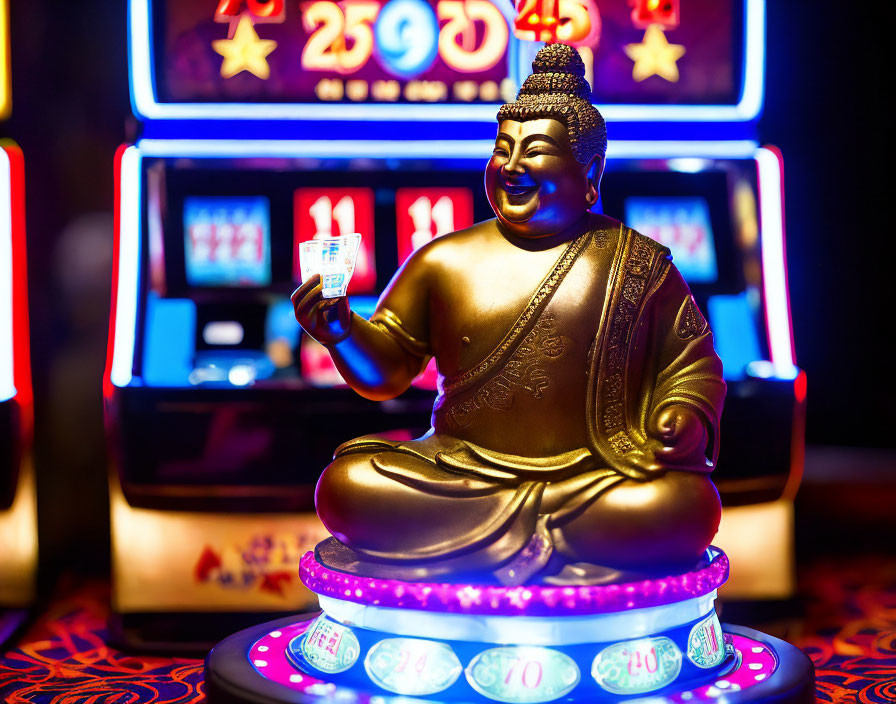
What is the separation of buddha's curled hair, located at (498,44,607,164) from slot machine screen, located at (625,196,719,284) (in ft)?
5.00

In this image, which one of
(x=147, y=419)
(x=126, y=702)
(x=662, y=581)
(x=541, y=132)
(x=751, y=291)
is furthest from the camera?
(x=751, y=291)

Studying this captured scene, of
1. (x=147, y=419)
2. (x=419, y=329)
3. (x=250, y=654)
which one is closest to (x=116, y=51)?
(x=147, y=419)

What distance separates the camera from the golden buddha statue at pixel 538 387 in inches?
101

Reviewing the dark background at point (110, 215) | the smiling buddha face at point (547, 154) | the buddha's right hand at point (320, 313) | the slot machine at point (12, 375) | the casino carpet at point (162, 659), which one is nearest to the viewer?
the buddha's right hand at point (320, 313)

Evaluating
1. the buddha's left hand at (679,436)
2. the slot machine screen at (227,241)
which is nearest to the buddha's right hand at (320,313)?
the buddha's left hand at (679,436)

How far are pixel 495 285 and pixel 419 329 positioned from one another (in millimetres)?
263

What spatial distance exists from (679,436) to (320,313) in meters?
0.93

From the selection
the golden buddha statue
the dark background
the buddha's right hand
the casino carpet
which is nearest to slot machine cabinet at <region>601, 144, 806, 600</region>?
the casino carpet

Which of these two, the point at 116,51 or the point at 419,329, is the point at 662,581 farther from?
the point at 116,51

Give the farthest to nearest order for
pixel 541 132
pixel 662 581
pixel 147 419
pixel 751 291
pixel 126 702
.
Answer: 1. pixel 751 291
2. pixel 147 419
3. pixel 126 702
4. pixel 541 132
5. pixel 662 581

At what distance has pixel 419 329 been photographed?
2.96m

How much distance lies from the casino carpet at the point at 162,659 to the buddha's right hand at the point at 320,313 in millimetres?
1443

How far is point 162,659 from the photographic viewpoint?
3979 millimetres

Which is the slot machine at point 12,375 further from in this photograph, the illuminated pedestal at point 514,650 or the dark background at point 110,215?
the illuminated pedestal at point 514,650
